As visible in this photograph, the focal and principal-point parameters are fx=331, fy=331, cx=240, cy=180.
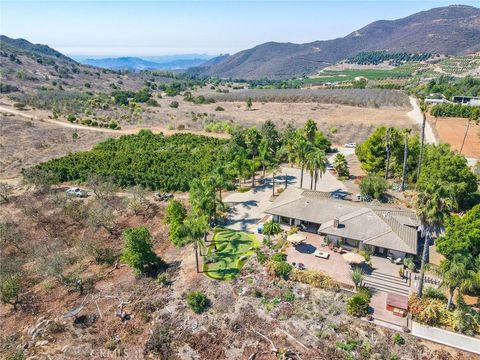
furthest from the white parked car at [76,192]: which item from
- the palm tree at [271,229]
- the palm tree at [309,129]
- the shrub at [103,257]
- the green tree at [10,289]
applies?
the palm tree at [309,129]

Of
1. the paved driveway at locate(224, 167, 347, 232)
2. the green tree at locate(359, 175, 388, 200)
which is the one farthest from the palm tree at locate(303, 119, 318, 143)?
the green tree at locate(359, 175, 388, 200)

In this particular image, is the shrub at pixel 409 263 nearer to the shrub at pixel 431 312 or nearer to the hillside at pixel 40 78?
the shrub at pixel 431 312

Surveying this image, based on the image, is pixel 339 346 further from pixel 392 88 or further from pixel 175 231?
pixel 392 88

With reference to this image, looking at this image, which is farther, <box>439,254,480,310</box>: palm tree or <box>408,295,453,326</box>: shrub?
<box>408,295,453,326</box>: shrub

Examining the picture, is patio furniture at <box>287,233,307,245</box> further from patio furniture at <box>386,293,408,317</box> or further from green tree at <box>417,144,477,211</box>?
green tree at <box>417,144,477,211</box>

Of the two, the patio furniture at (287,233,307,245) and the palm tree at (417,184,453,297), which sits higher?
the palm tree at (417,184,453,297)

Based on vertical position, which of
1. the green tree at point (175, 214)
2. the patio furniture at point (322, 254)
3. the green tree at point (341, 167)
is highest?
the green tree at point (341, 167)
